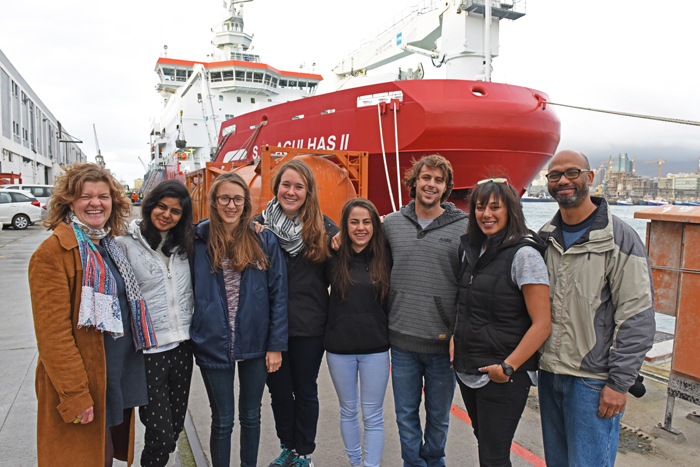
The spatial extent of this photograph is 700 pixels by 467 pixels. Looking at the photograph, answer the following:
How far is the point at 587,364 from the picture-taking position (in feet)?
6.39

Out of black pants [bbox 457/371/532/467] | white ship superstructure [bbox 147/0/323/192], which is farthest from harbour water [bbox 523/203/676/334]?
white ship superstructure [bbox 147/0/323/192]

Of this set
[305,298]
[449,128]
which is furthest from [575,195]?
[449,128]

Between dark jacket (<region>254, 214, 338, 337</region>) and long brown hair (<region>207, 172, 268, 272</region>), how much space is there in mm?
229

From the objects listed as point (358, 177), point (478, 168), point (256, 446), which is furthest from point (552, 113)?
point (256, 446)

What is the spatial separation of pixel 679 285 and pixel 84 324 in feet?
11.8

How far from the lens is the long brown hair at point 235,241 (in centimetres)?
233

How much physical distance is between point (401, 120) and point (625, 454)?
7.58 m

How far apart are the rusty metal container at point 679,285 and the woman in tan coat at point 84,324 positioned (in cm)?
333

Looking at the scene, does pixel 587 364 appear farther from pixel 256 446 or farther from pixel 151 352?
pixel 151 352

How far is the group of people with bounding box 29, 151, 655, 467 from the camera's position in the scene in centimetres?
190

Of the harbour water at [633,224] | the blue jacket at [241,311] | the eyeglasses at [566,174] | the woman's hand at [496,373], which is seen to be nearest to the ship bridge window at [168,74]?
the harbour water at [633,224]

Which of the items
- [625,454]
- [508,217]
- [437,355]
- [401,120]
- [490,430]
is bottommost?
[625,454]

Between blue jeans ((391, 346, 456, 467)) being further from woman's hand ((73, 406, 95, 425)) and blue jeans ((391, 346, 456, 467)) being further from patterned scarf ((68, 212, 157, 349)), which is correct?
woman's hand ((73, 406, 95, 425))

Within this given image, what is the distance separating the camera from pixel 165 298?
2.24 metres
